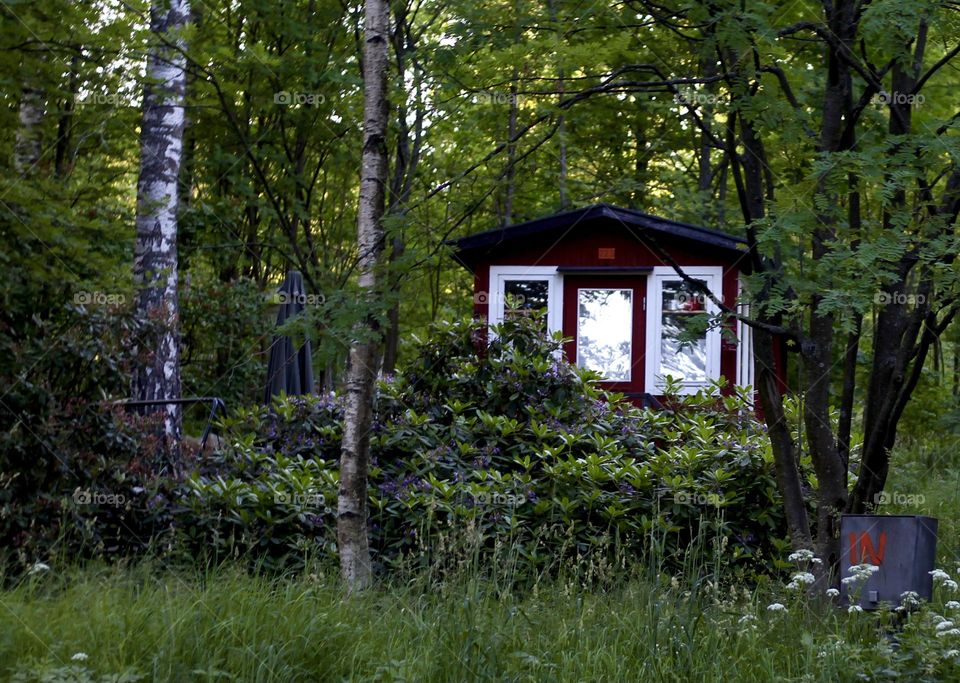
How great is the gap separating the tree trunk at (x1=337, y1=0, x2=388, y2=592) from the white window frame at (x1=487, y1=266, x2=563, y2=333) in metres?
10.0

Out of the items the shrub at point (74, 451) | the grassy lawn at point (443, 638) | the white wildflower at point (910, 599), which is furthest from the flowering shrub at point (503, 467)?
the white wildflower at point (910, 599)

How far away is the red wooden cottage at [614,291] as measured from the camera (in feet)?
51.5

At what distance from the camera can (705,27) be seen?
5.46 m

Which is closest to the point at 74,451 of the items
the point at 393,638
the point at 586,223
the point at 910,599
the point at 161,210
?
the point at 393,638

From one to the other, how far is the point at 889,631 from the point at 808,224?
76.5 inches

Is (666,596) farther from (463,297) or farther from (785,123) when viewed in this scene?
(463,297)

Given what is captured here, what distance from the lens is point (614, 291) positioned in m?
16.0

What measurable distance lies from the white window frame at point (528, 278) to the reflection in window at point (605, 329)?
346 mm

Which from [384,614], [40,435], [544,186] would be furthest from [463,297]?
[384,614]

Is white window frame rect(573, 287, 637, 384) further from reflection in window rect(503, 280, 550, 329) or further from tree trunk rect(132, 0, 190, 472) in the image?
tree trunk rect(132, 0, 190, 472)

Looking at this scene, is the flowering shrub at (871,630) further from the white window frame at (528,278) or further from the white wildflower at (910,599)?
the white window frame at (528,278)

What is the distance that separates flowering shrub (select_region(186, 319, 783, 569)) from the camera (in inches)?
272

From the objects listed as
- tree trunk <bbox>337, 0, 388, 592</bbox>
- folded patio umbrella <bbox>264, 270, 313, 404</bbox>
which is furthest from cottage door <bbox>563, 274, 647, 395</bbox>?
tree trunk <bbox>337, 0, 388, 592</bbox>

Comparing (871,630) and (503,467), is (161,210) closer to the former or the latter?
(503,467)
